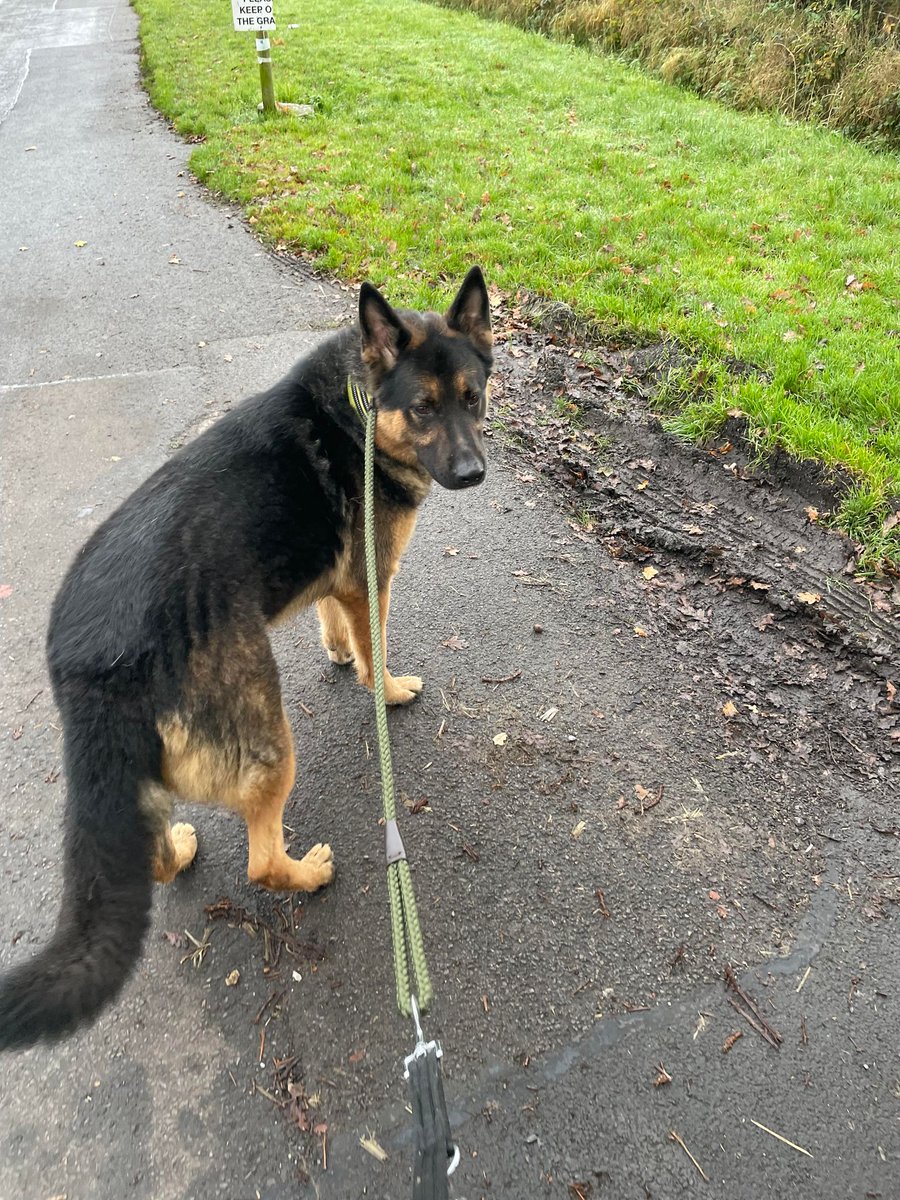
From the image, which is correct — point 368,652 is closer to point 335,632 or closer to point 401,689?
point 401,689

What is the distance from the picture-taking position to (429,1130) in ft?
5.00

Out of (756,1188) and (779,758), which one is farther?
(779,758)

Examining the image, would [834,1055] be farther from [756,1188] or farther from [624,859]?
[624,859]

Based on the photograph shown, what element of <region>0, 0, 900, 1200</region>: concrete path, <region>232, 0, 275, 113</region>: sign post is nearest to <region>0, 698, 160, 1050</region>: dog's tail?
<region>0, 0, 900, 1200</region>: concrete path

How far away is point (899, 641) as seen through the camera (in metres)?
3.76

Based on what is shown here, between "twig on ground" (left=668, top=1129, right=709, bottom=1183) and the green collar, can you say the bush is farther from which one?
"twig on ground" (left=668, top=1129, right=709, bottom=1183)

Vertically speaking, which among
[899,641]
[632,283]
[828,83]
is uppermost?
[828,83]

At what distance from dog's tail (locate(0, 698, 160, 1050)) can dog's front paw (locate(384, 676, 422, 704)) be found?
150cm

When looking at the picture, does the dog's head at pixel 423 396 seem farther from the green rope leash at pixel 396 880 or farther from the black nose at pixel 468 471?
the green rope leash at pixel 396 880

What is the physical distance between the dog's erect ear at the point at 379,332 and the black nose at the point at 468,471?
23.8 inches

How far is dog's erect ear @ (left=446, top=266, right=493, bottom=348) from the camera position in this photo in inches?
136

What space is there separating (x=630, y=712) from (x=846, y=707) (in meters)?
1.05

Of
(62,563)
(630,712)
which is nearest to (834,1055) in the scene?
(630,712)

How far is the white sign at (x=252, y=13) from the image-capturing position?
9930 millimetres
